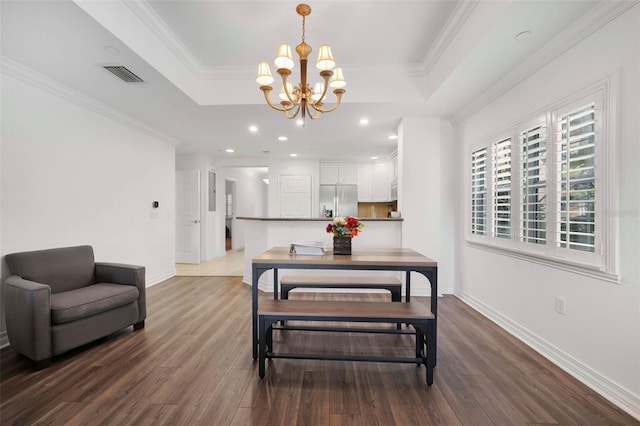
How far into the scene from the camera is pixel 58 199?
10.0 feet

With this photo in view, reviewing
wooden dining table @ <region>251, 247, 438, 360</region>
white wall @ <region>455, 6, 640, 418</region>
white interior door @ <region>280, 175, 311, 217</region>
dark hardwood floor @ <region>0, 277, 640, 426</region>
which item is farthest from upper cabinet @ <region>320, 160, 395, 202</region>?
wooden dining table @ <region>251, 247, 438, 360</region>

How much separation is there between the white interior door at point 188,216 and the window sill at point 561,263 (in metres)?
5.67

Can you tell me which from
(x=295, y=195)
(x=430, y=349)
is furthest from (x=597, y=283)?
(x=295, y=195)

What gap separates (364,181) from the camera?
711 centimetres

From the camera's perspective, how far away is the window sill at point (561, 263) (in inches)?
74.2

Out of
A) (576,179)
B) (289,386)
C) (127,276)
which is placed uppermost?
(576,179)

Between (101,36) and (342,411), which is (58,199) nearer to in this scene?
(101,36)

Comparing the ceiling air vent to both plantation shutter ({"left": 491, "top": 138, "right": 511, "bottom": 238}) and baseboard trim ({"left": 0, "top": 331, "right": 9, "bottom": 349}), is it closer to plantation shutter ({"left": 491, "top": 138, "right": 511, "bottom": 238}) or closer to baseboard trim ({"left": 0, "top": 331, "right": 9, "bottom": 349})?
baseboard trim ({"left": 0, "top": 331, "right": 9, "bottom": 349})

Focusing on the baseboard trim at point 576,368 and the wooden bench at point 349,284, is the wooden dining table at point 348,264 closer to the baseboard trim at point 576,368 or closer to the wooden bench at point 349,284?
the wooden bench at point 349,284

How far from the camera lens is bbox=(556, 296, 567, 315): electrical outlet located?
2.22 meters

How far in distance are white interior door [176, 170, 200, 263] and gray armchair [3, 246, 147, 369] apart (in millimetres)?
3473

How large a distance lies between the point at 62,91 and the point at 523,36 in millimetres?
4305

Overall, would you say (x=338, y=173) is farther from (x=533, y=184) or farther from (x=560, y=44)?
(x=560, y=44)

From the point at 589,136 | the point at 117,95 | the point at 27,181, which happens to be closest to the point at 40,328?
the point at 27,181
